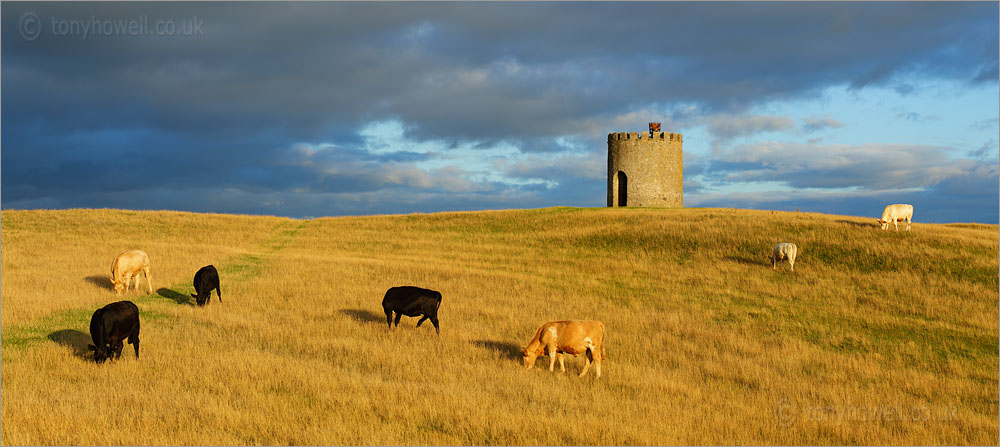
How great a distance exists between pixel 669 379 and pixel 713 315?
8738 mm

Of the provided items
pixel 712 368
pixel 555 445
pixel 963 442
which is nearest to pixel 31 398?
pixel 555 445

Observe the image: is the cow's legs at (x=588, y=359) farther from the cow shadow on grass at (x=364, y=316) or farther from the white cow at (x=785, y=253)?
the white cow at (x=785, y=253)

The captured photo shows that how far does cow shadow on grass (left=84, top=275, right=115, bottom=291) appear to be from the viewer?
2107 cm

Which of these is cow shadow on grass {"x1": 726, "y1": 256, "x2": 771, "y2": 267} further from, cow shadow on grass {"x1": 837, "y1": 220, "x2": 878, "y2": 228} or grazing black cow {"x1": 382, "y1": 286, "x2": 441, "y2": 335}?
grazing black cow {"x1": 382, "y1": 286, "x2": 441, "y2": 335}

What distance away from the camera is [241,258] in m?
31.0

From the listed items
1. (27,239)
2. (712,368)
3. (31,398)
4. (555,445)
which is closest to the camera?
(555,445)

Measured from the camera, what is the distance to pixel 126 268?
788 inches

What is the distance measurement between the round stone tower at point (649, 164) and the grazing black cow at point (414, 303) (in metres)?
48.6

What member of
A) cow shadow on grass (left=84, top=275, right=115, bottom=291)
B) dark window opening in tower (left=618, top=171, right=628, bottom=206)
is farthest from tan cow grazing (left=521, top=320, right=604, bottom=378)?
dark window opening in tower (left=618, top=171, right=628, bottom=206)

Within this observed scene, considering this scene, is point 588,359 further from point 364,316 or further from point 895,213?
point 895,213

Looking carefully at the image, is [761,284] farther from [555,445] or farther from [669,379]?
[555,445]

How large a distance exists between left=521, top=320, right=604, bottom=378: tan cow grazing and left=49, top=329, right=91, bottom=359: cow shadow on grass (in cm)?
947

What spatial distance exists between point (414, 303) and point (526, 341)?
9.91 ft

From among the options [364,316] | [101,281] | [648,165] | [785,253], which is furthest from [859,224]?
[101,281]
